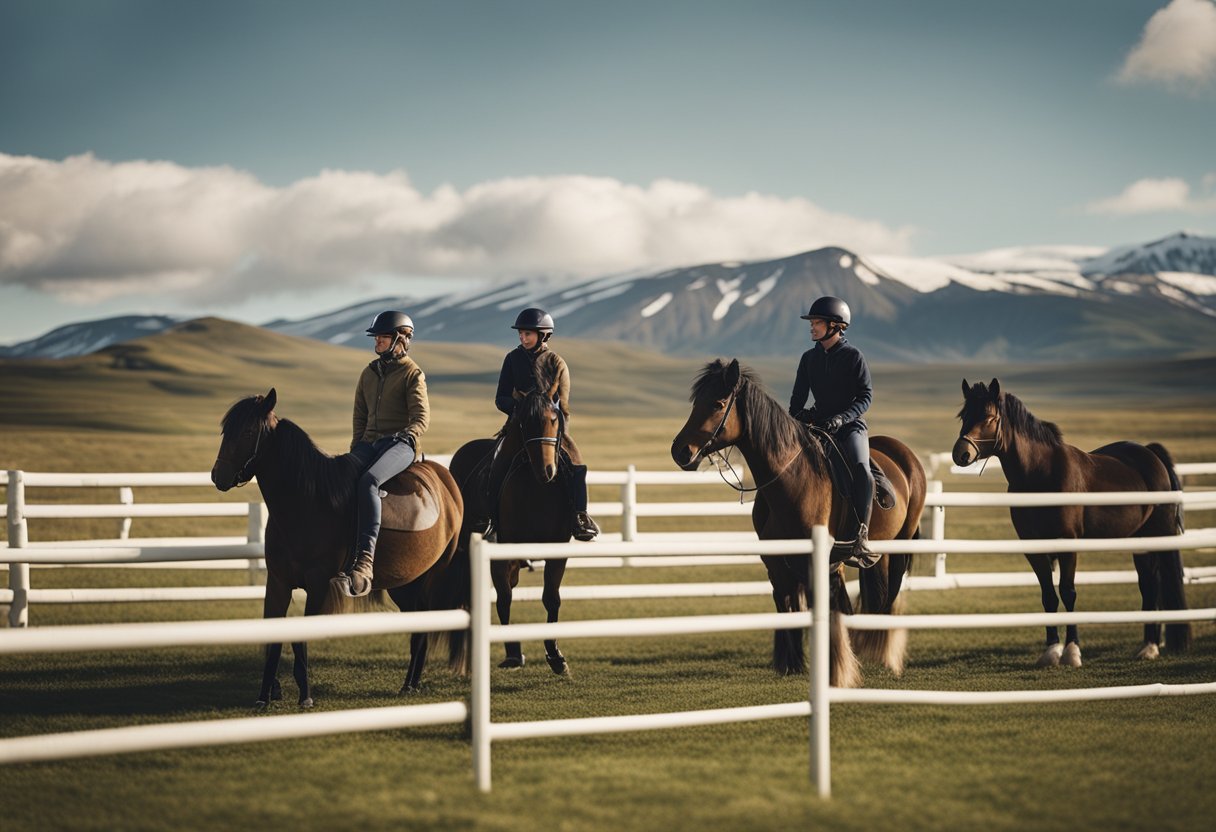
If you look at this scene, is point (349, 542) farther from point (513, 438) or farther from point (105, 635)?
point (105, 635)

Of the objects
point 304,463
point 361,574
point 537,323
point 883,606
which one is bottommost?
point 883,606

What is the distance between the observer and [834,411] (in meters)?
9.91

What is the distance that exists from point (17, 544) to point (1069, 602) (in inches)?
398

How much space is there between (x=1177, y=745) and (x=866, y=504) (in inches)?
121

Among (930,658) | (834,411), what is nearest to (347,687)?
(834,411)

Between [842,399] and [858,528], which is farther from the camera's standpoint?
[842,399]

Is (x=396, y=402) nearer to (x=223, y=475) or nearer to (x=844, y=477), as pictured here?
(x=223, y=475)

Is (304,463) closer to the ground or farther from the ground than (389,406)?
closer to the ground

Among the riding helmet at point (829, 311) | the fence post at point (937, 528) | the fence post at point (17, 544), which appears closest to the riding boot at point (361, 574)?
the riding helmet at point (829, 311)

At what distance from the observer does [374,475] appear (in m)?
8.52

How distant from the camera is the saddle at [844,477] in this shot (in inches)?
373

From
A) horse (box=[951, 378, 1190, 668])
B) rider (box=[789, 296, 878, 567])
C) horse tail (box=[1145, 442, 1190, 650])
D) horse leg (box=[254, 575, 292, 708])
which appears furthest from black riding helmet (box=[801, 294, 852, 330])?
horse leg (box=[254, 575, 292, 708])

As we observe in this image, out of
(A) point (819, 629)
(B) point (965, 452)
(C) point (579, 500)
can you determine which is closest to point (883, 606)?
(B) point (965, 452)

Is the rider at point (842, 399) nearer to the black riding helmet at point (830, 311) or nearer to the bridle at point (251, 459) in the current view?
the black riding helmet at point (830, 311)
